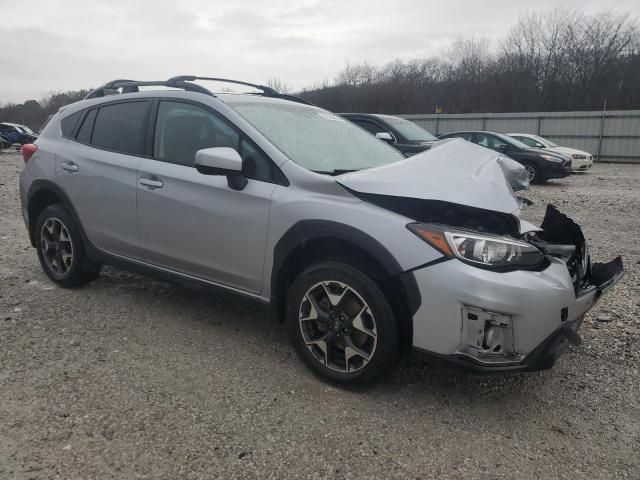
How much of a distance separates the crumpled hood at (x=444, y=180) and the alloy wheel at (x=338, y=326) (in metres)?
0.58

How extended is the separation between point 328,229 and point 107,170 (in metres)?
2.08

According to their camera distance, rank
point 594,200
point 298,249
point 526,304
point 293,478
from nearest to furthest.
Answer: point 293,478, point 526,304, point 298,249, point 594,200

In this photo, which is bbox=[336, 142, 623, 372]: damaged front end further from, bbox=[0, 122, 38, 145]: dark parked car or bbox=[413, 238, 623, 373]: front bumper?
bbox=[0, 122, 38, 145]: dark parked car

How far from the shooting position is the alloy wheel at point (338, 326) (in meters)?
2.67

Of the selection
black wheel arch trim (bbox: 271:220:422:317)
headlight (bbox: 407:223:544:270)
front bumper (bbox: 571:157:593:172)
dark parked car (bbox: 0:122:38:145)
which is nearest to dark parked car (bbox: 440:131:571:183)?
front bumper (bbox: 571:157:593:172)

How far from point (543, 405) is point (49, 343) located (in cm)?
312

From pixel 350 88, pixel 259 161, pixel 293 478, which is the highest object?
pixel 350 88

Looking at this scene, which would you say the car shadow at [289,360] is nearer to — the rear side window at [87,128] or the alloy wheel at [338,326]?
the alloy wheel at [338,326]

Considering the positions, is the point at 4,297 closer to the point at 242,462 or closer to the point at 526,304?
the point at 242,462

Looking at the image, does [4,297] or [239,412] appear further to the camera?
[4,297]

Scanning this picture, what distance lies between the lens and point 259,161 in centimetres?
308

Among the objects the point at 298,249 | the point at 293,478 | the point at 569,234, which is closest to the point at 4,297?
the point at 298,249

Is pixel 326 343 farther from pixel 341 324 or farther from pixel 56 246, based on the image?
pixel 56 246

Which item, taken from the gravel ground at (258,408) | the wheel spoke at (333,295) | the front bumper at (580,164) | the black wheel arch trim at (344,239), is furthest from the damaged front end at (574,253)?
the front bumper at (580,164)
